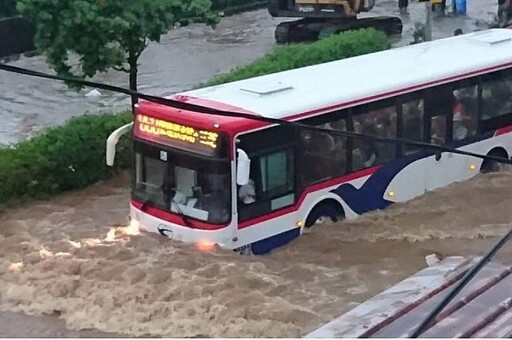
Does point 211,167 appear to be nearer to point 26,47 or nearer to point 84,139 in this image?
point 84,139

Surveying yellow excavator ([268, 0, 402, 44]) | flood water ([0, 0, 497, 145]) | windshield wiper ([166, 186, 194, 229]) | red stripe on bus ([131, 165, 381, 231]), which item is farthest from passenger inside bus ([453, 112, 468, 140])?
yellow excavator ([268, 0, 402, 44])

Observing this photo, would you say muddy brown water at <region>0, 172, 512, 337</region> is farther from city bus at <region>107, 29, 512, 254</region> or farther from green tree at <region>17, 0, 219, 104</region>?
green tree at <region>17, 0, 219, 104</region>

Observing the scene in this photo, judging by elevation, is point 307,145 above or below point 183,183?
above

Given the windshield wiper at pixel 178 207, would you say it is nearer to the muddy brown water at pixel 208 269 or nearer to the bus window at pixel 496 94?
the muddy brown water at pixel 208 269

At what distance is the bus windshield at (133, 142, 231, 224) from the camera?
12.4 meters

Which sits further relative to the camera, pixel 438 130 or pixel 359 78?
pixel 438 130

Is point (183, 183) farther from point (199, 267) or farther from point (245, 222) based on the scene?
point (199, 267)

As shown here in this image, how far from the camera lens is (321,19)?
3225cm

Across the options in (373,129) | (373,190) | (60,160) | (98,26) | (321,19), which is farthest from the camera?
(321,19)

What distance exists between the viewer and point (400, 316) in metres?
6.80

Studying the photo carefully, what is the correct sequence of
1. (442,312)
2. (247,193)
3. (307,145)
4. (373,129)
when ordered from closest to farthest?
(442,312) < (247,193) < (307,145) < (373,129)

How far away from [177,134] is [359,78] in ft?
9.94

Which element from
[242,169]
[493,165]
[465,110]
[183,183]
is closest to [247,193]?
[242,169]

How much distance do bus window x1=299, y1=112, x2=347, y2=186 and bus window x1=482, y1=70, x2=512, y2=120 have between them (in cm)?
326
